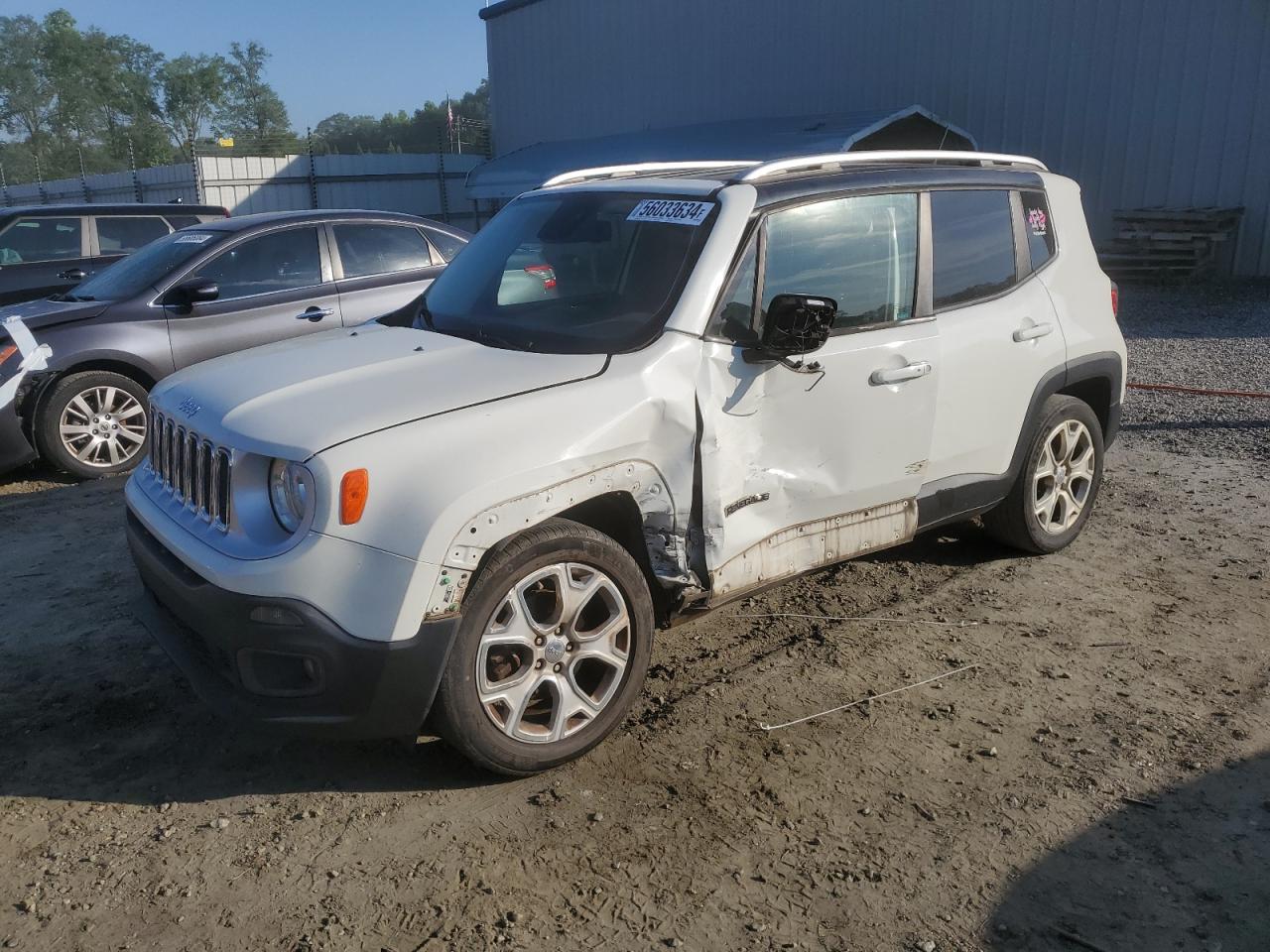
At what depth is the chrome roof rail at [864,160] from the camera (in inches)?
158

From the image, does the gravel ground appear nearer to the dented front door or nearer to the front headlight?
the dented front door

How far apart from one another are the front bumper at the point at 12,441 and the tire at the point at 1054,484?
5.92 meters

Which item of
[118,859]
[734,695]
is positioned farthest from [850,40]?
[118,859]

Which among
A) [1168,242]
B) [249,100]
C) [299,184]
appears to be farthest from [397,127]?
[1168,242]

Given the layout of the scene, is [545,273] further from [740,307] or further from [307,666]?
[307,666]

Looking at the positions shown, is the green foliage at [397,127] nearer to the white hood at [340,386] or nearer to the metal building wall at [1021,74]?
the metal building wall at [1021,74]

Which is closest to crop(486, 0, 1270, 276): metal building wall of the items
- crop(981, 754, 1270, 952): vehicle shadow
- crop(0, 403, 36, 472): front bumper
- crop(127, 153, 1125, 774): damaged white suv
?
crop(127, 153, 1125, 774): damaged white suv

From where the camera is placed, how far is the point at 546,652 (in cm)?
330

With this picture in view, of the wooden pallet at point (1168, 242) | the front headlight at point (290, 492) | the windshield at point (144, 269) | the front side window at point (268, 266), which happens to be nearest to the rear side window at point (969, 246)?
the front headlight at point (290, 492)

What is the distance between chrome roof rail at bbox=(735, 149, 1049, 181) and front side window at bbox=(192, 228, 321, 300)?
4.36m

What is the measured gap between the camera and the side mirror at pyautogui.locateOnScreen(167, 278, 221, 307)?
702cm

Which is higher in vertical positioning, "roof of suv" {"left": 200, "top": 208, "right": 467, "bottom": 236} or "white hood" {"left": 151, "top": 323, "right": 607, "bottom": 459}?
"roof of suv" {"left": 200, "top": 208, "right": 467, "bottom": 236}

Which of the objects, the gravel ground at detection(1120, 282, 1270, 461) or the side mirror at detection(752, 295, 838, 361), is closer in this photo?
the side mirror at detection(752, 295, 838, 361)

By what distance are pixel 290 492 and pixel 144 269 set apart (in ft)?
17.3
